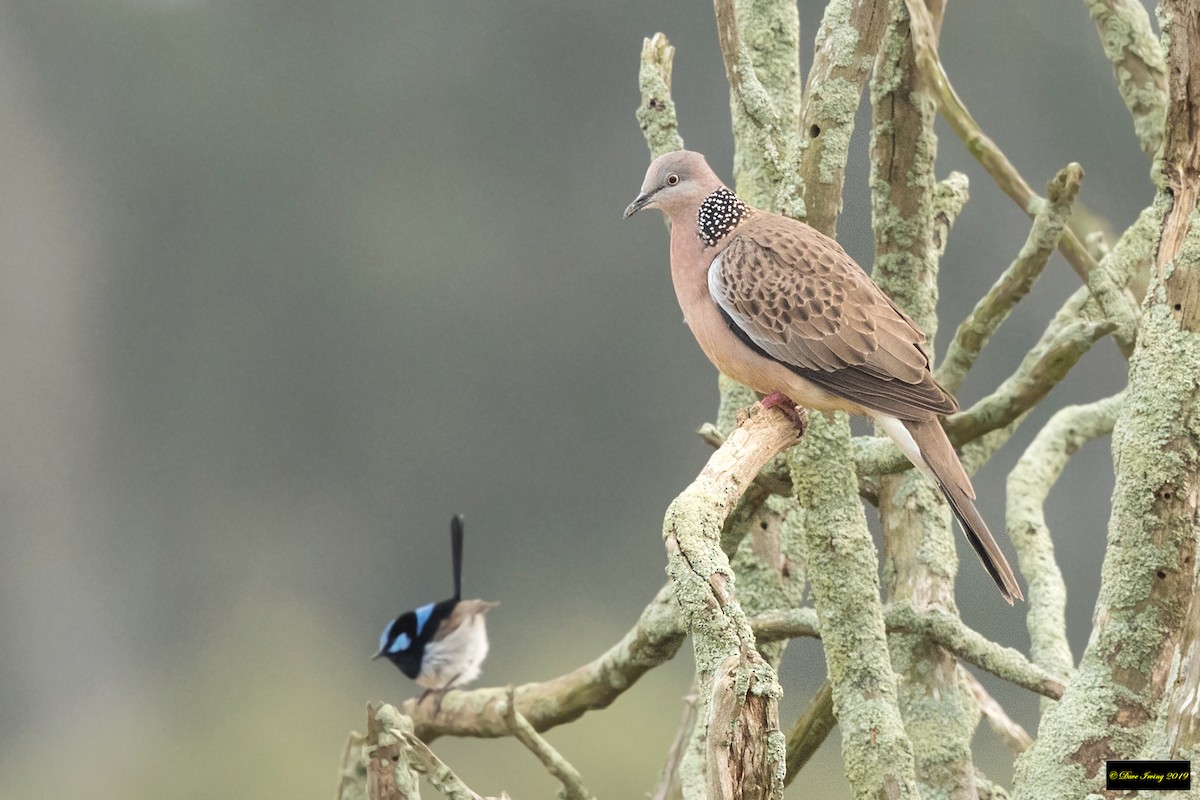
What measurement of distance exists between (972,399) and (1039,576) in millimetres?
5102

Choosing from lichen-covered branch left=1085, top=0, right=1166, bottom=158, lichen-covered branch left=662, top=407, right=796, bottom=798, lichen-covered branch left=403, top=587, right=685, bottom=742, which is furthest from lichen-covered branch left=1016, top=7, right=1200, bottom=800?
→ lichen-covered branch left=1085, top=0, right=1166, bottom=158

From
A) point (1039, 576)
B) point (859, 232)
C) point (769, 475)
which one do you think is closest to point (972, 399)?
point (859, 232)

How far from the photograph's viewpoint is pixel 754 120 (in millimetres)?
2285

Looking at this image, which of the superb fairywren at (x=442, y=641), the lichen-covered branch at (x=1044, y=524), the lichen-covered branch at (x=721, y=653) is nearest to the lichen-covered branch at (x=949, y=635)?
the lichen-covered branch at (x=1044, y=524)

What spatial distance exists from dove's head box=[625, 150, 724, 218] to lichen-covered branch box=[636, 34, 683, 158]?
122mm

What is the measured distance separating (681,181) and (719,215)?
114mm

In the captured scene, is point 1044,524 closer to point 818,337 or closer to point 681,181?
point 818,337

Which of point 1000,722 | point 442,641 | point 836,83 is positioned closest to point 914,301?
point 836,83

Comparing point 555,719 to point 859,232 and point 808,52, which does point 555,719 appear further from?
point 808,52

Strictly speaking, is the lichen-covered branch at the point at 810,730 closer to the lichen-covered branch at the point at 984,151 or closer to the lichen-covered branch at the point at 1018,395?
the lichen-covered branch at the point at 1018,395

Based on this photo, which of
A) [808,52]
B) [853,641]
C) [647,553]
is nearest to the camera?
[853,641]

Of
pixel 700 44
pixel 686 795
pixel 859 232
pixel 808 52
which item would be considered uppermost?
pixel 700 44

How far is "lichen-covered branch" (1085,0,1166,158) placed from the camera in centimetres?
290

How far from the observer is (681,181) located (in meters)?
2.53
